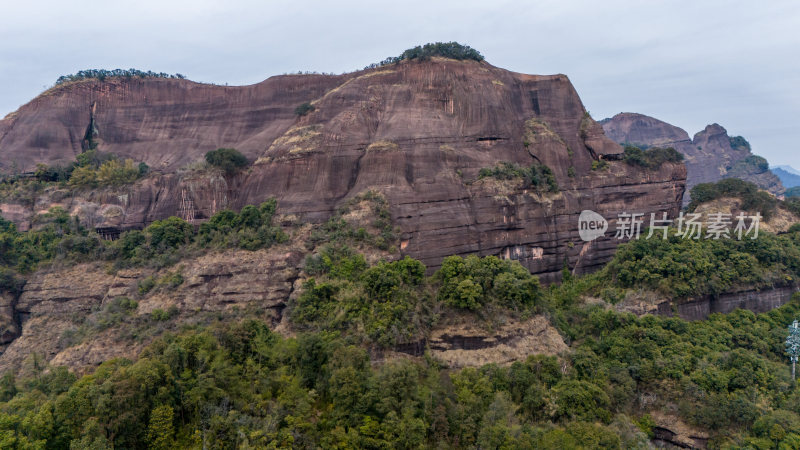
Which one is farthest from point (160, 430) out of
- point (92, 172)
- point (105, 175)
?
point (92, 172)

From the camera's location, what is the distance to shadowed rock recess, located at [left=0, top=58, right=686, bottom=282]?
88.0ft

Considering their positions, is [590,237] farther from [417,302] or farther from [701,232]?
[417,302]

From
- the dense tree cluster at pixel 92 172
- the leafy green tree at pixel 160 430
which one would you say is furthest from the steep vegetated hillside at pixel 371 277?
the dense tree cluster at pixel 92 172

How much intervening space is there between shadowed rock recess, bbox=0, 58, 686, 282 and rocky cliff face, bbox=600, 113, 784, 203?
1677 inches

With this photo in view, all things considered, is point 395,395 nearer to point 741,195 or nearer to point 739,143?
point 741,195

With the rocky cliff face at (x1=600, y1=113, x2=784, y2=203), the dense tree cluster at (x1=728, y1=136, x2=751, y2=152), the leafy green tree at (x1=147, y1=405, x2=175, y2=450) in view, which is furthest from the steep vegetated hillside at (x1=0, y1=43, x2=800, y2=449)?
the dense tree cluster at (x1=728, y1=136, x2=751, y2=152)

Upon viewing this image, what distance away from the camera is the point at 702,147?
7250 cm

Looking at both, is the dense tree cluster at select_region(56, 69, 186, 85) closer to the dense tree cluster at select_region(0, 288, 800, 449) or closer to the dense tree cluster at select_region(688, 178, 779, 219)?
the dense tree cluster at select_region(0, 288, 800, 449)

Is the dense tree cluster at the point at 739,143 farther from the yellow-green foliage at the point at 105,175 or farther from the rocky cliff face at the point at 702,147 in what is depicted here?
the yellow-green foliage at the point at 105,175

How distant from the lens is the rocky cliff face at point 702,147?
6731 centimetres

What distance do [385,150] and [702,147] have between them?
69.9 meters

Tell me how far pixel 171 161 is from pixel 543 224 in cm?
2718

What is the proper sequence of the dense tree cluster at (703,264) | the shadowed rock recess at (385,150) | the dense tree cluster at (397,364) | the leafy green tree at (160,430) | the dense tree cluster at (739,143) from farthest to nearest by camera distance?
the dense tree cluster at (739,143) → the shadowed rock recess at (385,150) → the dense tree cluster at (703,264) → the dense tree cluster at (397,364) → the leafy green tree at (160,430)

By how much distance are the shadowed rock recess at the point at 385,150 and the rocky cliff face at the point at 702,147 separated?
4260cm
